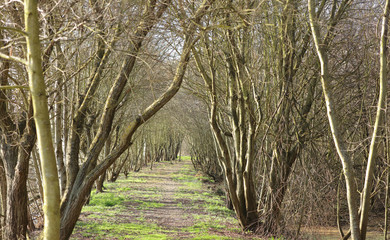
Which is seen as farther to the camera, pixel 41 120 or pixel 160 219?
pixel 160 219

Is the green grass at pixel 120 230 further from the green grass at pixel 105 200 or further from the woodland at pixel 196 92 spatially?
the green grass at pixel 105 200

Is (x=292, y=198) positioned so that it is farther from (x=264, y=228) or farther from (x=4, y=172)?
(x=4, y=172)

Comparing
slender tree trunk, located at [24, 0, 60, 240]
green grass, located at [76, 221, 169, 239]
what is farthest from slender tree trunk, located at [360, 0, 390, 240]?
green grass, located at [76, 221, 169, 239]

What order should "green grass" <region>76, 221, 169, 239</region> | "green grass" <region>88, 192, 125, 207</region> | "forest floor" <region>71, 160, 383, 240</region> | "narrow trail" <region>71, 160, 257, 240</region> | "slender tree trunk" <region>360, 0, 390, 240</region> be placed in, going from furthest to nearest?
1. "green grass" <region>88, 192, 125, 207</region>
2. "narrow trail" <region>71, 160, 257, 240</region>
3. "forest floor" <region>71, 160, 383, 240</region>
4. "green grass" <region>76, 221, 169, 239</region>
5. "slender tree trunk" <region>360, 0, 390, 240</region>

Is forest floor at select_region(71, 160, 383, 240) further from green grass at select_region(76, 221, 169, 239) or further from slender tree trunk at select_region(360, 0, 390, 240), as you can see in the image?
slender tree trunk at select_region(360, 0, 390, 240)

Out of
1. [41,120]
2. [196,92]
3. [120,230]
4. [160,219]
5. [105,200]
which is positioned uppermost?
[196,92]

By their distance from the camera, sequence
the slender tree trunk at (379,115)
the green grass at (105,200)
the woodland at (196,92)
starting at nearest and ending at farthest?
the slender tree trunk at (379,115)
the woodland at (196,92)
the green grass at (105,200)

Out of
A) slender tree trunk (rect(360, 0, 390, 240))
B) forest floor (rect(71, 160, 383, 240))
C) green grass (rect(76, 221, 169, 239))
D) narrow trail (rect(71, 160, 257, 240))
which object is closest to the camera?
slender tree trunk (rect(360, 0, 390, 240))

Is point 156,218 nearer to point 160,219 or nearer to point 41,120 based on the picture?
point 160,219

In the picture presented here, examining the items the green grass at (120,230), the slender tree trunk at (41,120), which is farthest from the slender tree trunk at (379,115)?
the green grass at (120,230)

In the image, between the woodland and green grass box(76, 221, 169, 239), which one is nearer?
the woodland

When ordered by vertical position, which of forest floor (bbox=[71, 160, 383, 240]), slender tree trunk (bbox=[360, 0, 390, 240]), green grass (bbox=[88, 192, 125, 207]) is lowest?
forest floor (bbox=[71, 160, 383, 240])

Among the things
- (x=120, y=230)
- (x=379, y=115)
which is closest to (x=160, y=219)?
(x=120, y=230)

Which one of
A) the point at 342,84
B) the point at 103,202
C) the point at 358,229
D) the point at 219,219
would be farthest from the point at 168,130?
the point at 358,229
